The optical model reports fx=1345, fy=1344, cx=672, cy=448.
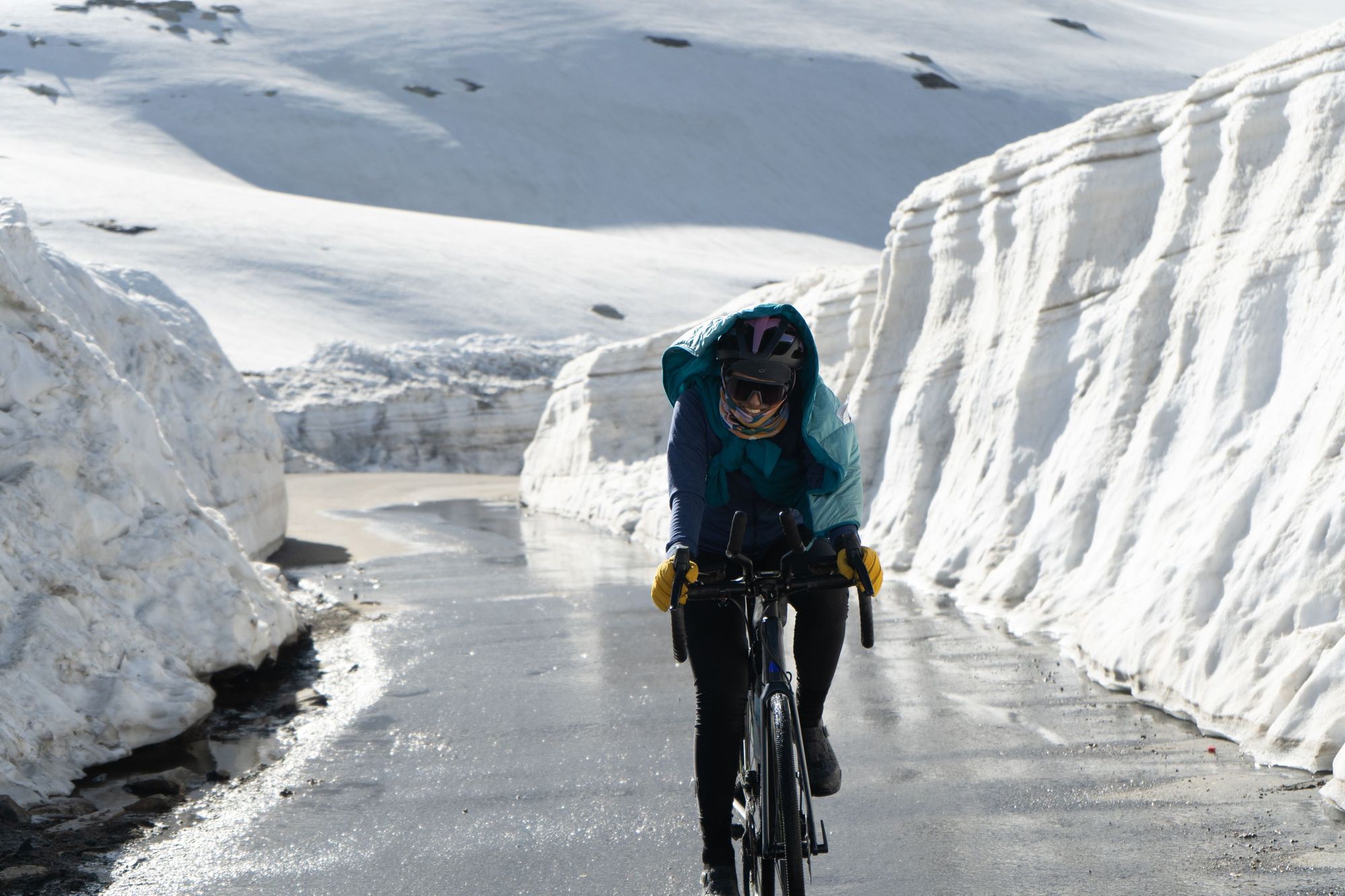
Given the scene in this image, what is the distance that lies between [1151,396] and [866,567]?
6196 millimetres

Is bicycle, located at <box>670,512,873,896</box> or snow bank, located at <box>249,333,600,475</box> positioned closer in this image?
bicycle, located at <box>670,512,873,896</box>

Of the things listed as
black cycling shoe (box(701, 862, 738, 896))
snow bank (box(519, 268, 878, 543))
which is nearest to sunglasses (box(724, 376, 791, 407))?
black cycling shoe (box(701, 862, 738, 896))

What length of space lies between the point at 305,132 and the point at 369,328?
1787 inches

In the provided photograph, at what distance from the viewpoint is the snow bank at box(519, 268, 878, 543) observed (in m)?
→ 16.5

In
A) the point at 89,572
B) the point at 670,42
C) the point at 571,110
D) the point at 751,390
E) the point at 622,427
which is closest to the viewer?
the point at 751,390

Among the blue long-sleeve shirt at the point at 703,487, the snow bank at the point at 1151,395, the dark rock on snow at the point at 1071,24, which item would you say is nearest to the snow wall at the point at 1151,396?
the snow bank at the point at 1151,395

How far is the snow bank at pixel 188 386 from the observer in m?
12.7

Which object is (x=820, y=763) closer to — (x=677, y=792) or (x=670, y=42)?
(x=677, y=792)

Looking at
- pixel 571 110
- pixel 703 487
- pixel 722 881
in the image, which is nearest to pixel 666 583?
pixel 703 487

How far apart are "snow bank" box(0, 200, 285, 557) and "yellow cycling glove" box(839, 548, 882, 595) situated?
341 inches

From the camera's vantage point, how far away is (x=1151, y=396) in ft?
29.9

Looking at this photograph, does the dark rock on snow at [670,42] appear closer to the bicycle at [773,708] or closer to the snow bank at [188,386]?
the snow bank at [188,386]

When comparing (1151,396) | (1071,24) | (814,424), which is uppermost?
(1071,24)

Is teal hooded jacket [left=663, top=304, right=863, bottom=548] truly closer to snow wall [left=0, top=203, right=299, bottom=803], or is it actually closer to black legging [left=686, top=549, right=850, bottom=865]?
black legging [left=686, top=549, right=850, bottom=865]
